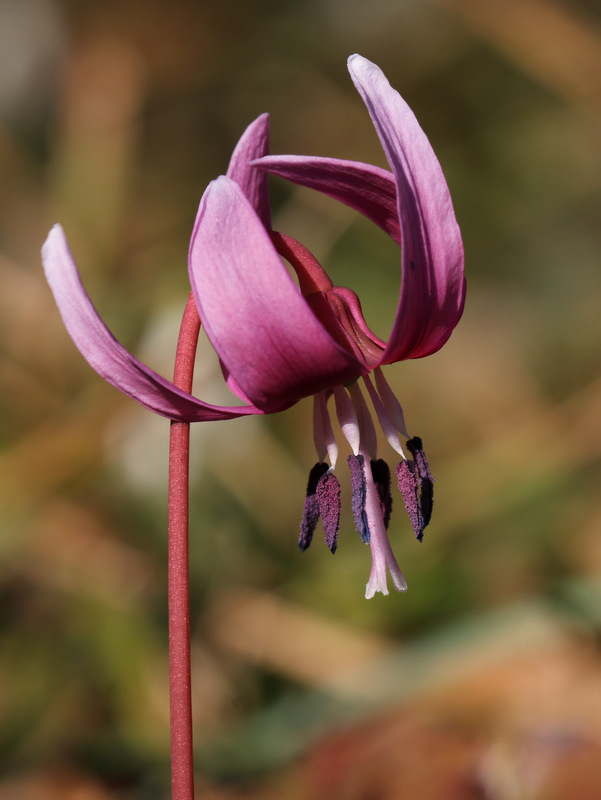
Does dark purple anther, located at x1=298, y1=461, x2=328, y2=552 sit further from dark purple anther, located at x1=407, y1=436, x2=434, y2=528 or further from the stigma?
dark purple anther, located at x1=407, y1=436, x2=434, y2=528

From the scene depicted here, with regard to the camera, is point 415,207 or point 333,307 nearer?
point 415,207

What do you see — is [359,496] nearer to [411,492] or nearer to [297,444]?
[411,492]

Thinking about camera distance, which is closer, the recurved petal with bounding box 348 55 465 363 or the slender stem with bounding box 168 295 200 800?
the recurved petal with bounding box 348 55 465 363

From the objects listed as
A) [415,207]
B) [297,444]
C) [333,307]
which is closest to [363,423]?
Answer: [333,307]

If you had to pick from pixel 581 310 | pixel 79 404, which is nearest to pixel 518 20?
pixel 581 310

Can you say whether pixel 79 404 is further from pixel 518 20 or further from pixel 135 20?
pixel 518 20

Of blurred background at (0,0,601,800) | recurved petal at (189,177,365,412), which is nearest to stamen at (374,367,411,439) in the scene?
recurved petal at (189,177,365,412)

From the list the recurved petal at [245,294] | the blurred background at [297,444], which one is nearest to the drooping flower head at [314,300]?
the recurved petal at [245,294]
